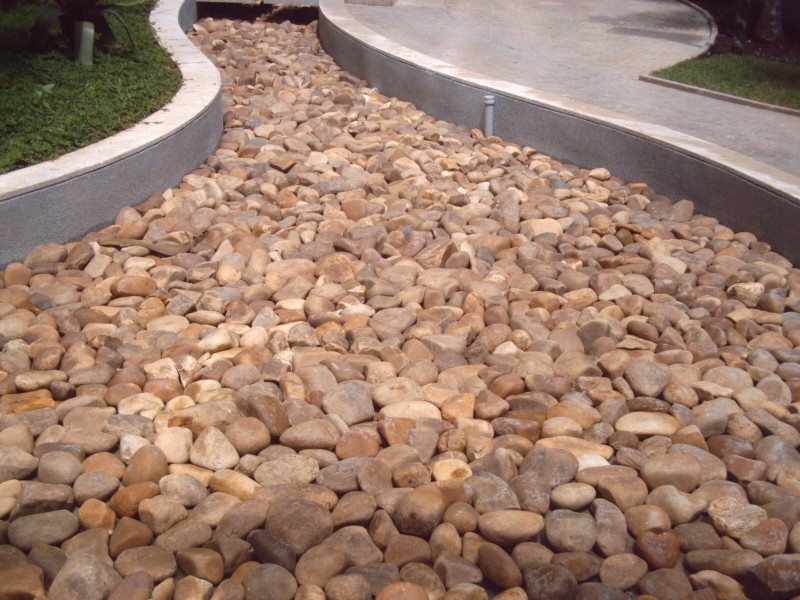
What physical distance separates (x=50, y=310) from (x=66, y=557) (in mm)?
1651

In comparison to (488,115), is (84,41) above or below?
above

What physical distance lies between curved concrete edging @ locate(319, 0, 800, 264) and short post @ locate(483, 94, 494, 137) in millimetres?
68

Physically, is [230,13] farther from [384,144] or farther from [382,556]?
[382,556]

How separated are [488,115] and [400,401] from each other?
3.76 m

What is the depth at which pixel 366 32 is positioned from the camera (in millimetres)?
8586

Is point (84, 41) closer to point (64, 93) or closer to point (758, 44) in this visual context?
point (64, 93)

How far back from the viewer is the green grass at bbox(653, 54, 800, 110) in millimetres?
6829

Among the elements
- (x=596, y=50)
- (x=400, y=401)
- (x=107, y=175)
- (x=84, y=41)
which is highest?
(x=84, y=41)

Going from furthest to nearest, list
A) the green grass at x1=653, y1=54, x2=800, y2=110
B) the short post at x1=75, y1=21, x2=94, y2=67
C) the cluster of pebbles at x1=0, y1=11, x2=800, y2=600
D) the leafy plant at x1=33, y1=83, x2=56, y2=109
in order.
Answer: the green grass at x1=653, y1=54, x2=800, y2=110 → the short post at x1=75, y1=21, x2=94, y2=67 → the leafy plant at x1=33, y1=83, x2=56, y2=109 → the cluster of pebbles at x1=0, y1=11, x2=800, y2=600

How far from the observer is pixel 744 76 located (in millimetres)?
7617

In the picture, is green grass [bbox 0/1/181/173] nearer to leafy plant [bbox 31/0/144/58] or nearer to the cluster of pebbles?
leafy plant [bbox 31/0/144/58]

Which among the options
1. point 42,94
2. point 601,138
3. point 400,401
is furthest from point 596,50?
point 400,401

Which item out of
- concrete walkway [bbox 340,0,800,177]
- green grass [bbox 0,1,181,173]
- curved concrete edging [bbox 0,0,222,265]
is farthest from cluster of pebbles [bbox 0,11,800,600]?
concrete walkway [bbox 340,0,800,177]

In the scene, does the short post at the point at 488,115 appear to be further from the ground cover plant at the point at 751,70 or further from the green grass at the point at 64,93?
the green grass at the point at 64,93
